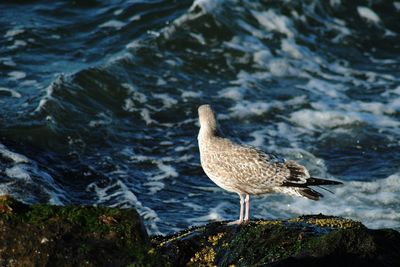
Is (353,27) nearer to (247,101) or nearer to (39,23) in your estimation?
(247,101)

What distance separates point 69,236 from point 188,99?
307 inches

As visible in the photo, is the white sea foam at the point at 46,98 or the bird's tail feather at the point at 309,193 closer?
the bird's tail feather at the point at 309,193

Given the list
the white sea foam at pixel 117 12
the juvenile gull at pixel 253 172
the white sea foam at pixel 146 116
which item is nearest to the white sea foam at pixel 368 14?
the white sea foam at pixel 117 12

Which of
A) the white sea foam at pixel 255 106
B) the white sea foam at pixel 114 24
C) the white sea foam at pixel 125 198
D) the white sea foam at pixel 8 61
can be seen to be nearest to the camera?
the white sea foam at pixel 125 198

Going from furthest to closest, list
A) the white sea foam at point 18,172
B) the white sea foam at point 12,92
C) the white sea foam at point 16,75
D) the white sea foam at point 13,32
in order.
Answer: the white sea foam at point 13,32 → the white sea foam at point 16,75 → the white sea foam at point 12,92 → the white sea foam at point 18,172

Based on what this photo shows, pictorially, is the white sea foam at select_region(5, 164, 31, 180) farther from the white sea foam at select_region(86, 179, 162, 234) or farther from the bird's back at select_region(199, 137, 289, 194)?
the bird's back at select_region(199, 137, 289, 194)

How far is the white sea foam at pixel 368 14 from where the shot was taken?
15.8 m

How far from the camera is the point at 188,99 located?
1225cm

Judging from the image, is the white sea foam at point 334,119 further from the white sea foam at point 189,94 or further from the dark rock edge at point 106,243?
the dark rock edge at point 106,243

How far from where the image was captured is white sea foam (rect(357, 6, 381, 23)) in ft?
51.7

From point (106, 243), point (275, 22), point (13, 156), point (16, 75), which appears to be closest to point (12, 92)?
point (16, 75)

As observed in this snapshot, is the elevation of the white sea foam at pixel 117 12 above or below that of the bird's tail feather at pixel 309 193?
below

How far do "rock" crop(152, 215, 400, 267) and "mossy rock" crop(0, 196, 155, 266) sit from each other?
1.36ft

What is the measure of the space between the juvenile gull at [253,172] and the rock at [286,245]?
0.69 m
